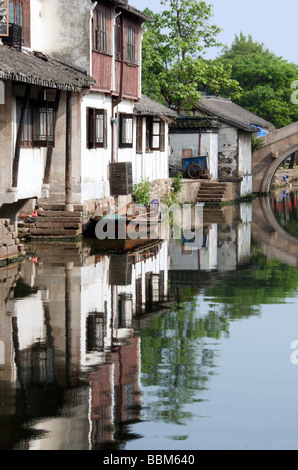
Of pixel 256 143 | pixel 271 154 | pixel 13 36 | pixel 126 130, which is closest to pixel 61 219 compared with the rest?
pixel 13 36

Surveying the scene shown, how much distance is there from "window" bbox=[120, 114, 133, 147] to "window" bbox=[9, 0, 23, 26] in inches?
289

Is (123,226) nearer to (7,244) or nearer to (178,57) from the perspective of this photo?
(7,244)

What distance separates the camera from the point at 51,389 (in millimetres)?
10891

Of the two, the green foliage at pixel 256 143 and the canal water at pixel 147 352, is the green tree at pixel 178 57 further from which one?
the canal water at pixel 147 352

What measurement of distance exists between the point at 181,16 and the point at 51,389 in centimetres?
3683

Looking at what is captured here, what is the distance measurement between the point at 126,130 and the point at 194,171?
40.1ft

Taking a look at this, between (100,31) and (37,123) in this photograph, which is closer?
(37,123)

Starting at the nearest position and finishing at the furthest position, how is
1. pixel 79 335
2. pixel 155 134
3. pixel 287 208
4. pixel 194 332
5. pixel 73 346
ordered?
pixel 73 346 < pixel 79 335 < pixel 194 332 < pixel 155 134 < pixel 287 208

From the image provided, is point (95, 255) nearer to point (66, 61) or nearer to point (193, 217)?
point (66, 61)

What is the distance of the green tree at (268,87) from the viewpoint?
2699 inches

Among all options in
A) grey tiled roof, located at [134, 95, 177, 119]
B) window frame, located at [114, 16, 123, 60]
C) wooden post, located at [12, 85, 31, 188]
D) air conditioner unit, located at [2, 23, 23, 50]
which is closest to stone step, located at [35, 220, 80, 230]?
wooden post, located at [12, 85, 31, 188]

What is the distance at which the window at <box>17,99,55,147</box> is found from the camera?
2286 centimetres

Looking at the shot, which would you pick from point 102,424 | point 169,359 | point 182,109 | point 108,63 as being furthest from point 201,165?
point 102,424

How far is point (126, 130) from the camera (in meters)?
31.5
